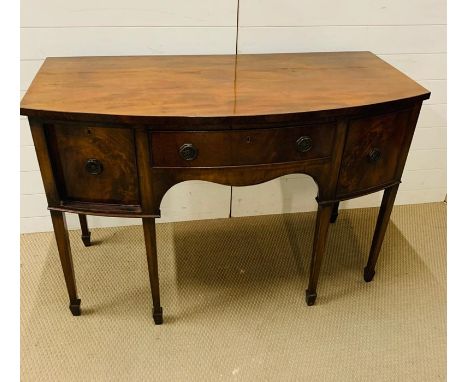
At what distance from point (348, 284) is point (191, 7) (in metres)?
1.17

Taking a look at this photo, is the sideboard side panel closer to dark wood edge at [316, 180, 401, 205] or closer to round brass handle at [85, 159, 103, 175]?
round brass handle at [85, 159, 103, 175]

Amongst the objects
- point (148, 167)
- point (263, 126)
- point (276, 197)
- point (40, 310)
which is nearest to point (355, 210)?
point (276, 197)

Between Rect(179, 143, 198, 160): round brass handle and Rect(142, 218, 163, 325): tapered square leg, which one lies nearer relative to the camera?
Rect(179, 143, 198, 160): round brass handle

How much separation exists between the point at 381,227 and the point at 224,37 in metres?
0.89

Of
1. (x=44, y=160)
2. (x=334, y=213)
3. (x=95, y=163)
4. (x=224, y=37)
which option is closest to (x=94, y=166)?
(x=95, y=163)

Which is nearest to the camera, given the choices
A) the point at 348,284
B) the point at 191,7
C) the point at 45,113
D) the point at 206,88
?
the point at 45,113

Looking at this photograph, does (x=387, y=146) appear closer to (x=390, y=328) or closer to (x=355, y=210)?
(x=390, y=328)

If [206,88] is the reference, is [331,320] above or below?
below

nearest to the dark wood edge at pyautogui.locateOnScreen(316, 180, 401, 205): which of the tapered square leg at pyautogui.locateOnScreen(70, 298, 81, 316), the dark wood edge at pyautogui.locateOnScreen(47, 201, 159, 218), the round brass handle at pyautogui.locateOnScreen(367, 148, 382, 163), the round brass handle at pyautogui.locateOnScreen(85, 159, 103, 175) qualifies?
the round brass handle at pyautogui.locateOnScreen(367, 148, 382, 163)

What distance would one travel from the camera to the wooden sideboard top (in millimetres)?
1098

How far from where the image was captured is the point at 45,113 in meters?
1.07

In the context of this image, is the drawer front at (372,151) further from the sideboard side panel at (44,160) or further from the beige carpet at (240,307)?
the sideboard side panel at (44,160)

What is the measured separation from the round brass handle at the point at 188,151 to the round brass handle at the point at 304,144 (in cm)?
28

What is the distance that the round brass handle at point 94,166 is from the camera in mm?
1159
